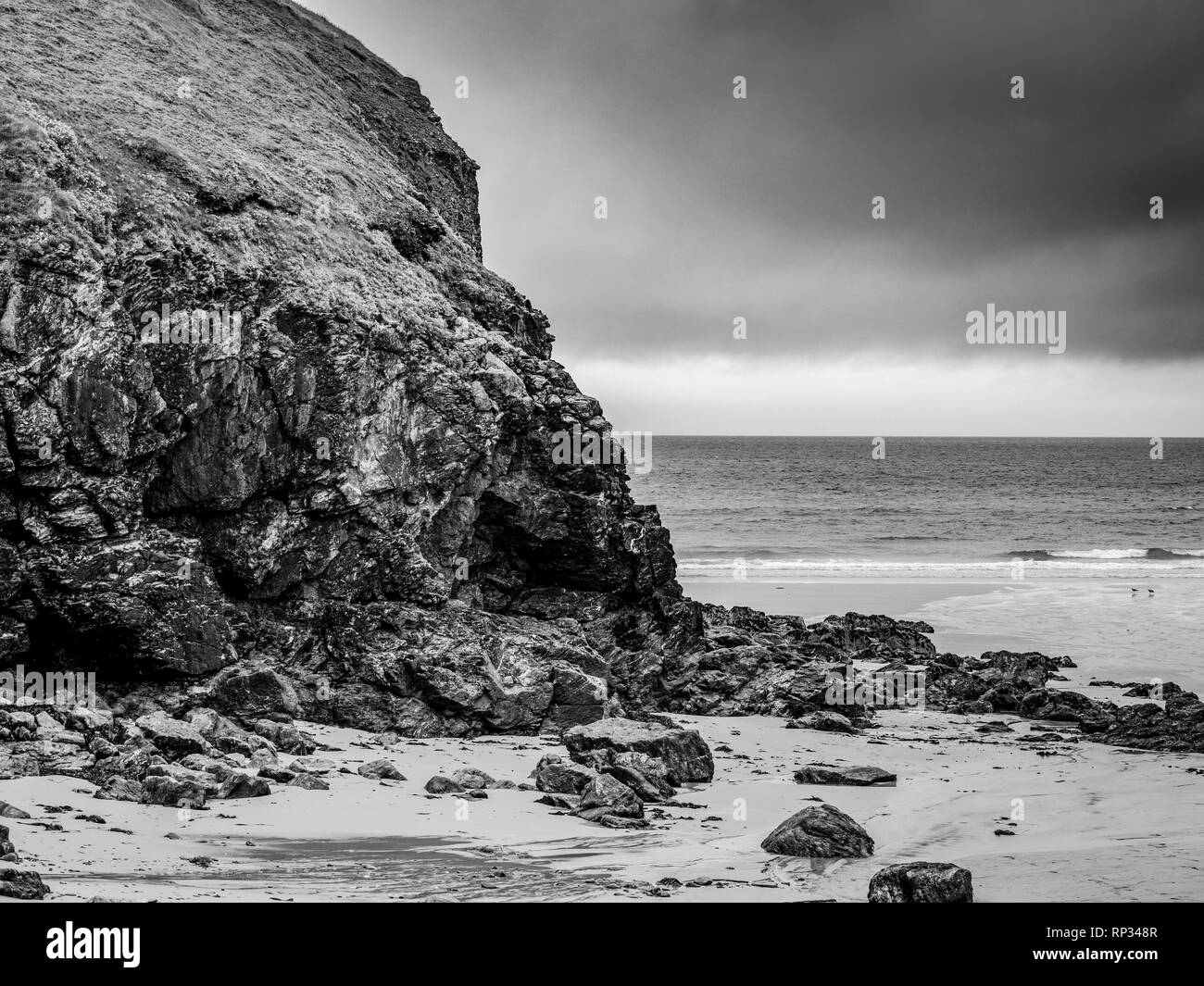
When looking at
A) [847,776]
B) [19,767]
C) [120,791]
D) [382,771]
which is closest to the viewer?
[120,791]

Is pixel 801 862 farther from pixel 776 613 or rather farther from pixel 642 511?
pixel 776 613

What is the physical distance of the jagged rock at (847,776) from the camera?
1531 cm

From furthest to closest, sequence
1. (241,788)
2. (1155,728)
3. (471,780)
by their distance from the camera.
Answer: (1155,728) → (471,780) → (241,788)

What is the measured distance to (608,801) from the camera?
1284cm

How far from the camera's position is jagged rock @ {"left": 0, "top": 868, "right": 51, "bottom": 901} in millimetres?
7863

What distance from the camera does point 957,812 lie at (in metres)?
13.8

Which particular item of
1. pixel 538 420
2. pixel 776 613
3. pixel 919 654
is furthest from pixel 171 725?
pixel 776 613

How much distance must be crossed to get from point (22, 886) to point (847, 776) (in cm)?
1058

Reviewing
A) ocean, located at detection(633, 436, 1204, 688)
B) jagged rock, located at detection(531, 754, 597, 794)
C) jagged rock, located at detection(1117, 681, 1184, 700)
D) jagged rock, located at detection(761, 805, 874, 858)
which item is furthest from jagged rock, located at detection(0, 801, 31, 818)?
jagged rock, located at detection(1117, 681, 1184, 700)

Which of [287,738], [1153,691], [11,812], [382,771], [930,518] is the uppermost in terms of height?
[930,518]

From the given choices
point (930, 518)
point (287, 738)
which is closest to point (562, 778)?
point (287, 738)

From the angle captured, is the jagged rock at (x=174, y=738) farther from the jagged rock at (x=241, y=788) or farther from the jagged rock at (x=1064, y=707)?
the jagged rock at (x=1064, y=707)

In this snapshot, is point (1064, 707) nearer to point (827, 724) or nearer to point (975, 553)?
point (827, 724)

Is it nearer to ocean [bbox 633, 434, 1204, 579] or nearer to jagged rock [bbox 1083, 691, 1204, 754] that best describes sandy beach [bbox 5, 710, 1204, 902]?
jagged rock [bbox 1083, 691, 1204, 754]
